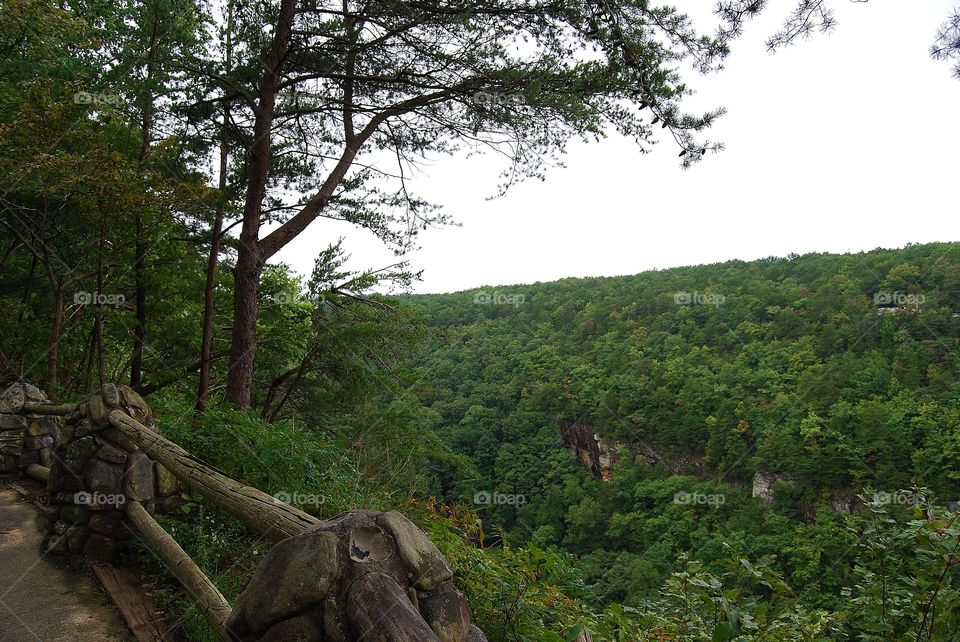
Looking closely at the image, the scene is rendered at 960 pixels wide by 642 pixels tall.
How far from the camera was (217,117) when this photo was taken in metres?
8.48

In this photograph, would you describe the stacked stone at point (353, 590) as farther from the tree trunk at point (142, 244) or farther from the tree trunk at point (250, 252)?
the tree trunk at point (142, 244)

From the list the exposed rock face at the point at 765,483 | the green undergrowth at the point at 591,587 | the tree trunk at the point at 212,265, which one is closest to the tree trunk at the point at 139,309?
the tree trunk at the point at 212,265

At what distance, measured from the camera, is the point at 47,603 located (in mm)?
3455

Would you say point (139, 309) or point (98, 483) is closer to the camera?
point (98, 483)

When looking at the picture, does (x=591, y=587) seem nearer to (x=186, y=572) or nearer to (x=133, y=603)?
(x=186, y=572)

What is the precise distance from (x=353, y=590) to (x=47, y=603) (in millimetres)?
2835

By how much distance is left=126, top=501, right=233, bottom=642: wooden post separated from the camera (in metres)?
2.68

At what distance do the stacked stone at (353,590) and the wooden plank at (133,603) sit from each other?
5.12 feet

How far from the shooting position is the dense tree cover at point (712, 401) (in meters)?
33.4

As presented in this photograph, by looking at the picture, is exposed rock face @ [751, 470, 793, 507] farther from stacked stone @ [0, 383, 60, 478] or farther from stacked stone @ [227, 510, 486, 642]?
stacked stone @ [227, 510, 486, 642]

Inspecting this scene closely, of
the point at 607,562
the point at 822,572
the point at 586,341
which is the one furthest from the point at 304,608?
the point at 586,341

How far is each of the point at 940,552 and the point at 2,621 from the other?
16.5 feet

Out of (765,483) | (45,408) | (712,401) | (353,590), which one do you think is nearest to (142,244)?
(45,408)

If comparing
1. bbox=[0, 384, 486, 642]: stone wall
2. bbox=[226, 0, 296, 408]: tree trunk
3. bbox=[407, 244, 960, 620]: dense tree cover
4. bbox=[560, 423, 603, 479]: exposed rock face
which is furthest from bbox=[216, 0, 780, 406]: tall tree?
bbox=[560, 423, 603, 479]: exposed rock face
